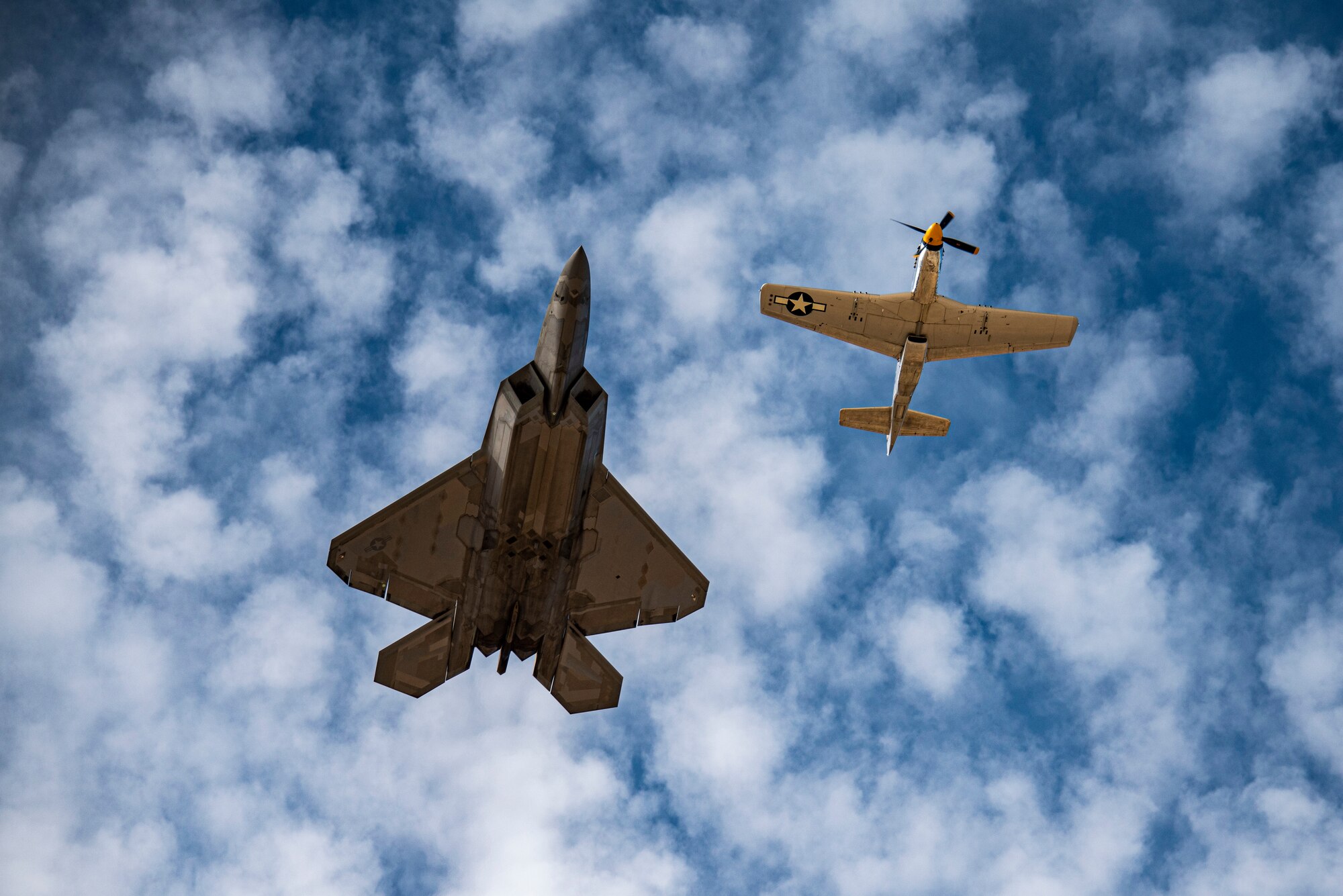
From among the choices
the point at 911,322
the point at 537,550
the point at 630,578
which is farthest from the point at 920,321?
the point at 537,550

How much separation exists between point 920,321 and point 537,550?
111ft

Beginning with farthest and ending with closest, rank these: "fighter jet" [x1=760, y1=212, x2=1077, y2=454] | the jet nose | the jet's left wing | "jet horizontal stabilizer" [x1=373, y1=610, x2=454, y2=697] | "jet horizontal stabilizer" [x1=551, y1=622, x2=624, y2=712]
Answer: "fighter jet" [x1=760, y1=212, x2=1077, y2=454]
"jet horizontal stabilizer" [x1=551, y1=622, x2=624, y2=712]
the jet's left wing
"jet horizontal stabilizer" [x1=373, y1=610, x2=454, y2=697]
the jet nose

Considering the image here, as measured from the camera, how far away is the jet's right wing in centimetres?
5831

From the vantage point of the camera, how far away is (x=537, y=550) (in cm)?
3203

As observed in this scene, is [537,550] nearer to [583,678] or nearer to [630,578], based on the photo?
[630,578]

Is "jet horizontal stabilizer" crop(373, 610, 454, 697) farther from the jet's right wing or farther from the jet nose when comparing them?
the jet's right wing

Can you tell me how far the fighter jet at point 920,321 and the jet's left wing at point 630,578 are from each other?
27.1 meters

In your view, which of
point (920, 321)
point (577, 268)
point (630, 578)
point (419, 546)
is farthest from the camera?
point (920, 321)

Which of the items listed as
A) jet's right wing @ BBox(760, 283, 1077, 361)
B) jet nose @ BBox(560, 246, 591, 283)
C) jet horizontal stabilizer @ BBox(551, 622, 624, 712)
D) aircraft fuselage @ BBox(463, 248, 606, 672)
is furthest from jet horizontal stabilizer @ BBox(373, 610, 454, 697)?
jet's right wing @ BBox(760, 283, 1077, 361)

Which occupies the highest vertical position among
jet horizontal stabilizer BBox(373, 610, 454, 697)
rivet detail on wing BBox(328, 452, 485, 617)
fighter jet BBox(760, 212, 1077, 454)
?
fighter jet BBox(760, 212, 1077, 454)

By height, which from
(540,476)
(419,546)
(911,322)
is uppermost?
(911,322)

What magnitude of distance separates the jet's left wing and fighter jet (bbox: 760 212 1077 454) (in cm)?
2714

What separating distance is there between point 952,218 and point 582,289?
35900 mm

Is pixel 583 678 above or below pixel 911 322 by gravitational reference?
below
